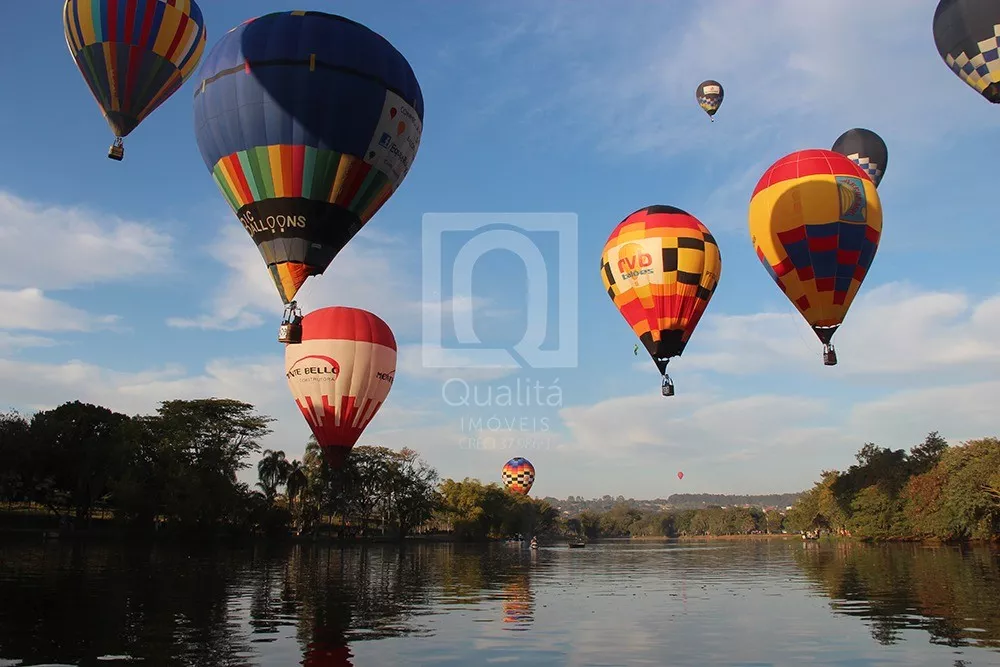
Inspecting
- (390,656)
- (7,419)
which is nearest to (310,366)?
(390,656)

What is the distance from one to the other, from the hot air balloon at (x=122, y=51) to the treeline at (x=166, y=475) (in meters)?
33.5

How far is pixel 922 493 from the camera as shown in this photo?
67.4 m

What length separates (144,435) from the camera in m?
60.7

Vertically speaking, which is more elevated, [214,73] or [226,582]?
[214,73]

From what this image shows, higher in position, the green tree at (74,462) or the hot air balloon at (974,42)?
the hot air balloon at (974,42)

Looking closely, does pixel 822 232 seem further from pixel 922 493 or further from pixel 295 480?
pixel 295 480

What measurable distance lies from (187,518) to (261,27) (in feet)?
143

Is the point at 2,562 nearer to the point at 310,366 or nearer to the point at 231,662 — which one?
the point at 310,366

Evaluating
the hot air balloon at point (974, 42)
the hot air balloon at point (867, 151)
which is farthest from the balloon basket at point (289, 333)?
the hot air balloon at point (867, 151)

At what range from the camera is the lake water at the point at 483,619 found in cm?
1232

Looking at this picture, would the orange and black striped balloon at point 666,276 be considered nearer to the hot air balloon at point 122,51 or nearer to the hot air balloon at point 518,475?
the hot air balloon at point 122,51

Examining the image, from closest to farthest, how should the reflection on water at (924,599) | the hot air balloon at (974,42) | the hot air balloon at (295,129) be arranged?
the reflection on water at (924,599), the hot air balloon at (295,129), the hot air balloon at (974,42)

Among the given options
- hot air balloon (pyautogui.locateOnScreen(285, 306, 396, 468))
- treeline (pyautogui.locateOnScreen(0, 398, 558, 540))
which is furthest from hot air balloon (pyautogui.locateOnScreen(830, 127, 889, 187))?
treeline (pyautogui.locateOnScreen(0, 398, 558, 540))

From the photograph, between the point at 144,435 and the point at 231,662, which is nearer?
the point at 231,662
